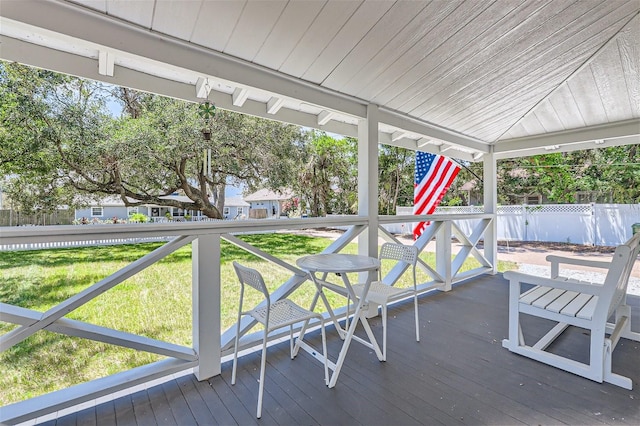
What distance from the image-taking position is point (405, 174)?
14.5 meters

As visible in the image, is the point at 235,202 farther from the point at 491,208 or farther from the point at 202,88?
the point at 202,88

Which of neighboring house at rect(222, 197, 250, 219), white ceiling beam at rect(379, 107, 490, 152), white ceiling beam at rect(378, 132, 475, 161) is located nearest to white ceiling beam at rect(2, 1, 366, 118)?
white ceiling beam at rect(379, 107, 490, 152)

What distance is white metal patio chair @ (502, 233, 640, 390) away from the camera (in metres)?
1.91

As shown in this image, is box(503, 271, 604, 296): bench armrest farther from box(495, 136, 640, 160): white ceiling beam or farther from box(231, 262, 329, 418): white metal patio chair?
box(495, 136, 640, 160): white ceiling beam

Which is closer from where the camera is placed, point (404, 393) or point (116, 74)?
point (404, 393)

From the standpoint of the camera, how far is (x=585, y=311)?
2.05 m

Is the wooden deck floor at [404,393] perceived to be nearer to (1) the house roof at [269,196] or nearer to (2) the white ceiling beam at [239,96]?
(2) the white ceiling beam at [239,96]

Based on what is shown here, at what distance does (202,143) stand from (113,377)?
22.8 ft

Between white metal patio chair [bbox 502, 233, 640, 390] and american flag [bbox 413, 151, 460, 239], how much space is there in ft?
9.29

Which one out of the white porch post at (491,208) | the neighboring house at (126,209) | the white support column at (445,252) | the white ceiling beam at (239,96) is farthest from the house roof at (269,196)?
the white ceiling beam at (239,96)

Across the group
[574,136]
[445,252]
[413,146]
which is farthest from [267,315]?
[574,136]

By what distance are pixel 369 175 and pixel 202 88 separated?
171 centimetres

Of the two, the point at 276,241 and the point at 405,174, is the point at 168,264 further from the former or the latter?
the point at 405,174

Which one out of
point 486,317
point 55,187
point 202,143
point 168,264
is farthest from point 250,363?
point 55,187
